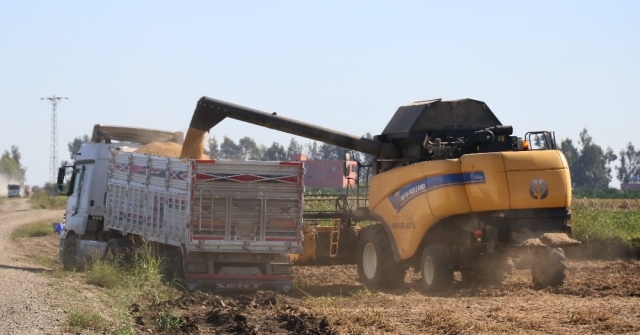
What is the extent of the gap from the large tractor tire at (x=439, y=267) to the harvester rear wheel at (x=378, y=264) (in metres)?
1.84

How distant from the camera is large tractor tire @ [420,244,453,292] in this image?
58.5 feet

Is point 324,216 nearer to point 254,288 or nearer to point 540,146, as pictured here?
point 254,288

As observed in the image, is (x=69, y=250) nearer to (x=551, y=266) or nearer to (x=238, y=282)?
(x=238, y=282)

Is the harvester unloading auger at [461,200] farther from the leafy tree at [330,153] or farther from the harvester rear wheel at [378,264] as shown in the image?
the leafy tree at [330,153]

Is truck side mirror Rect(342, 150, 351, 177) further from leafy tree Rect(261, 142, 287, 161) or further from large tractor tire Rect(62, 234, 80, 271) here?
leafy tree Rect(261, 142, 287, 161)

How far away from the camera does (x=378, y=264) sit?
791 inches

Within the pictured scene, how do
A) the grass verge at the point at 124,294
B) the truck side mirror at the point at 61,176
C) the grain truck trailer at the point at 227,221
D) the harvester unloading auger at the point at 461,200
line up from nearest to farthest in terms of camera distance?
the grass verge at the point at 124,294 → the harvester unloading auger at the point at 461,200 → the grain truck trailer at the point at 227,221 → the truck side mirror at the point at 61,176

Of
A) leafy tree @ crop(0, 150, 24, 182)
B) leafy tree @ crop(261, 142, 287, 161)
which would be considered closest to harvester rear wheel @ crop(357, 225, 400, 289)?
leafy tree @ crop(261, 142, 287, 161)

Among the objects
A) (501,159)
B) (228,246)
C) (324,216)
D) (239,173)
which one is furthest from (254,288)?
(501,159)

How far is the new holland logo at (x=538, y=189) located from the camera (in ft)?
57.2

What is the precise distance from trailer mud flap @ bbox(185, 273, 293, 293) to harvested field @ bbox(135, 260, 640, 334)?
0.85 ft

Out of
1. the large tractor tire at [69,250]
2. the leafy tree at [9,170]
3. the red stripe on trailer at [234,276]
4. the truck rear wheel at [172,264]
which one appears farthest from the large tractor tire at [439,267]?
the leafy tree at [9,170]

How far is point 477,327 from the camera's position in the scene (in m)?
12.1

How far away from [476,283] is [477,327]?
287 inches
